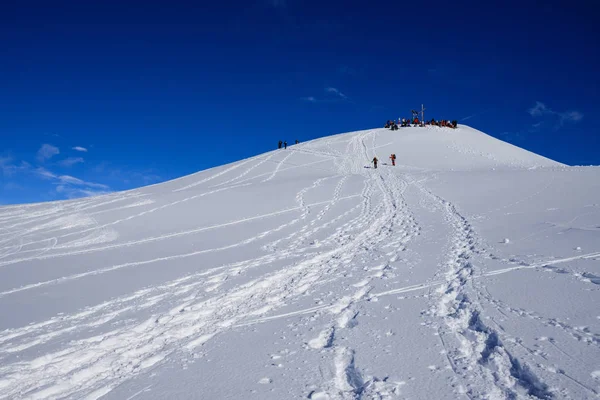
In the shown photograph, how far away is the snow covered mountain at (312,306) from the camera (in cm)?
375

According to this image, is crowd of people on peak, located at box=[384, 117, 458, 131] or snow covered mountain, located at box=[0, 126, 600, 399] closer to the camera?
snow covered mountain, located at box=[0, 126, 600, 399]

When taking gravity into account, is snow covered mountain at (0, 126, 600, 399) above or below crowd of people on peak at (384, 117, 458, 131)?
below

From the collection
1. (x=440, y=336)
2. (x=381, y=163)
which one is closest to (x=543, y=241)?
(x=440, y=336)

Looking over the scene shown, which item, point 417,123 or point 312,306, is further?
point 417,123

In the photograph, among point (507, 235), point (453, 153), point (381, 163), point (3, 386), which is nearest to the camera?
point (3, 386)

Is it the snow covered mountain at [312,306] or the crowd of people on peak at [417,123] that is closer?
the snow covered mountain at [312,306]

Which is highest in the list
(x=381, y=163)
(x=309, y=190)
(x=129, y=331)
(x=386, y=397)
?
(x=381, y=163)

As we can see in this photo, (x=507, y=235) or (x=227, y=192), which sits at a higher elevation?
(x=227, y=192)

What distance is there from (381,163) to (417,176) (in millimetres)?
8521

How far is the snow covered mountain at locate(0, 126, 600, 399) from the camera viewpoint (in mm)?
3750

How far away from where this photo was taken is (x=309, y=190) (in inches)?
866

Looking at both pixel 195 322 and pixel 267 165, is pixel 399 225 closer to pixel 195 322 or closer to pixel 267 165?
pixel 195 322

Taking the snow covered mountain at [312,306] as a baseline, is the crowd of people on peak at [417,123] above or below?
above

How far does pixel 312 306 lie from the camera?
5773 millimetres
